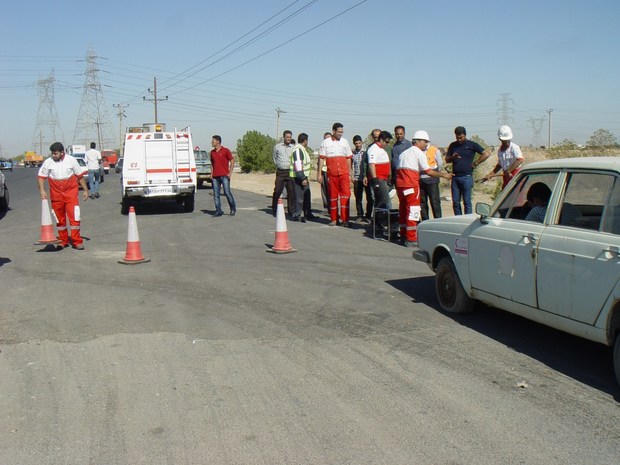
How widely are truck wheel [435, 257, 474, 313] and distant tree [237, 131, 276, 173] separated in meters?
46.8

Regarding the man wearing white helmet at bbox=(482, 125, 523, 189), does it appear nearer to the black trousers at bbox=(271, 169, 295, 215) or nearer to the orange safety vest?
the orange safety vest

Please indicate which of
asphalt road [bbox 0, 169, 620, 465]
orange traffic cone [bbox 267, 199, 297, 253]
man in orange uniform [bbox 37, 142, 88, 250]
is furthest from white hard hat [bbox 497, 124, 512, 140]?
man in orange uniform [bbox 37, 142, 88, 250]

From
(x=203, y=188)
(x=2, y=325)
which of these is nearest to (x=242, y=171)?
(x=203, y=188)

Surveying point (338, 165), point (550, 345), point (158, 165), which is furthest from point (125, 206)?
point (550, 345)

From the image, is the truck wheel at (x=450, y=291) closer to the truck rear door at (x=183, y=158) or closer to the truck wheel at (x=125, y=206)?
the truck rear door at (x=183, y=158)

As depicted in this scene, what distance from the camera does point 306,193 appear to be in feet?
54.1

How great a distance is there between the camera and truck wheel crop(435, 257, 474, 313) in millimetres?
6953

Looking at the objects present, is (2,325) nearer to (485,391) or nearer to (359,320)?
(359,320)

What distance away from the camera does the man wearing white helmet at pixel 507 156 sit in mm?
10938

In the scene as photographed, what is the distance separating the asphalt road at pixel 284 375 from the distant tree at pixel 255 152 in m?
45.0

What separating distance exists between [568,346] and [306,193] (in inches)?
430

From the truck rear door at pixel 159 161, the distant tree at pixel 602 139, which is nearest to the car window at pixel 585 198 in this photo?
the truck rear door at pixel 159 161

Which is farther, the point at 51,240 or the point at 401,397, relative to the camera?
the point at 51,240

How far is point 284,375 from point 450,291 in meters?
2.52
